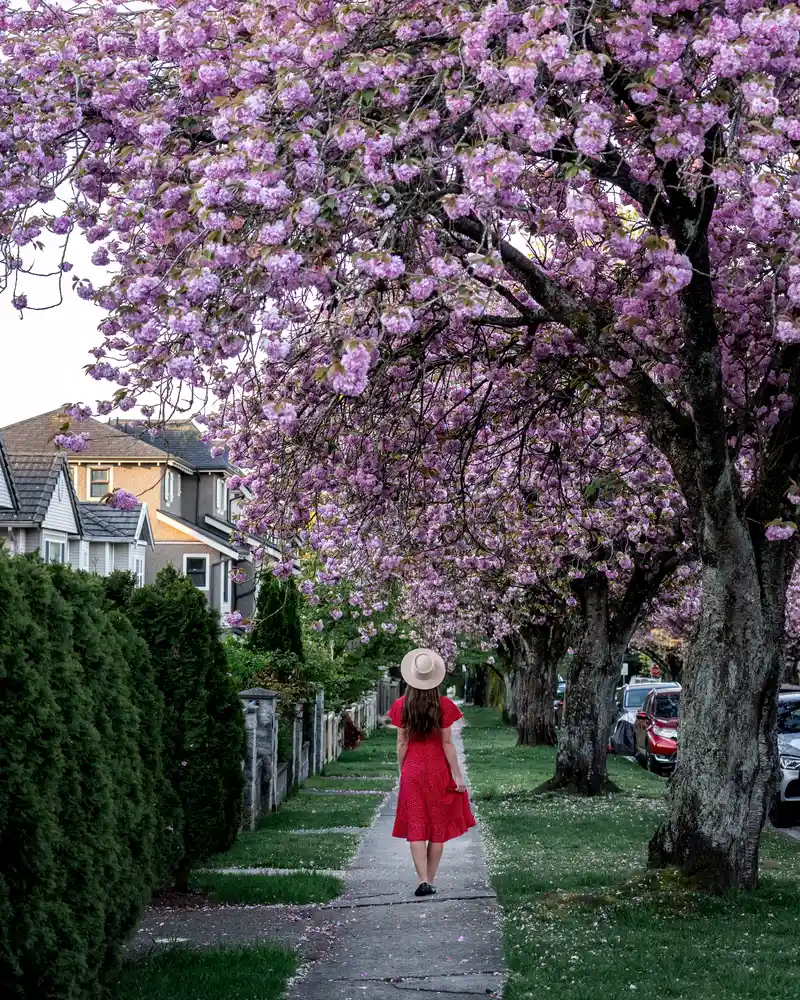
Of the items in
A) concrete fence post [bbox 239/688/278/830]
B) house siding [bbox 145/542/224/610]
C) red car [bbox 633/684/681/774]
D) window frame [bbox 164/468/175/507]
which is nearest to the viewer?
concrete fence post [bbox 239/688/278/830]

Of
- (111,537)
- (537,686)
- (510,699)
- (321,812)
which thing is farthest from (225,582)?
(321,812)

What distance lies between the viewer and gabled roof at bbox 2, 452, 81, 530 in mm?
33094

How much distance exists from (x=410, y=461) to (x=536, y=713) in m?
23.7

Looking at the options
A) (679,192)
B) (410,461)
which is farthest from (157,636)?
(679,192)

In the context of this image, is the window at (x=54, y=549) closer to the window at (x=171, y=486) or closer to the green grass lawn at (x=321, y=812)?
the window at (x=171, y=486)

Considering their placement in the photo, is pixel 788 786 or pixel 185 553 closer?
pixel 788 786

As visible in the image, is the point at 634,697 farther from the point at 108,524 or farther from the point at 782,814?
the point at 108,524

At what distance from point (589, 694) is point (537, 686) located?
1339 cm

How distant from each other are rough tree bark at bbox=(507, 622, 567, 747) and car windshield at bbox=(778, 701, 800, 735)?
12312 millimetres

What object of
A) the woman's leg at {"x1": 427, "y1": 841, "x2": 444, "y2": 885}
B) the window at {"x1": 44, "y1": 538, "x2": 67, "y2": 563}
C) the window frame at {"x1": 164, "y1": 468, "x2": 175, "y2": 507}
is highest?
the window frame at {"x1": 164, "y1": 468, "x2": 175, "y2": 507}

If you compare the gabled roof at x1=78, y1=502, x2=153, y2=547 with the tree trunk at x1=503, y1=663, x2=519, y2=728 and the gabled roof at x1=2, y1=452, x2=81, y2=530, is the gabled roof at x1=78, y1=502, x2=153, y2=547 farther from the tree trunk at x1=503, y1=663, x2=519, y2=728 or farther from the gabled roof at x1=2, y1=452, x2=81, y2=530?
the tree trunk at x1=503, y1=663, x2=519, y2=728

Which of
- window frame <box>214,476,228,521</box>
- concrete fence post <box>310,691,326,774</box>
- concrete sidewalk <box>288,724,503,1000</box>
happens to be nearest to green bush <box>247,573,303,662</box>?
concrete fence post <box>310,691,326,774</box>

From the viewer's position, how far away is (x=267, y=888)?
1009 centimetres

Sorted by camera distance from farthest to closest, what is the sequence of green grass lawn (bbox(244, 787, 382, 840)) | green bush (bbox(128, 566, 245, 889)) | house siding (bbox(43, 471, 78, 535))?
house siding (bbox(43, 471, 78, 535)) → green grass lawn (bbox(244, 787, 382, 840)) → green bush (bbox(128, 566, 245, 889))
